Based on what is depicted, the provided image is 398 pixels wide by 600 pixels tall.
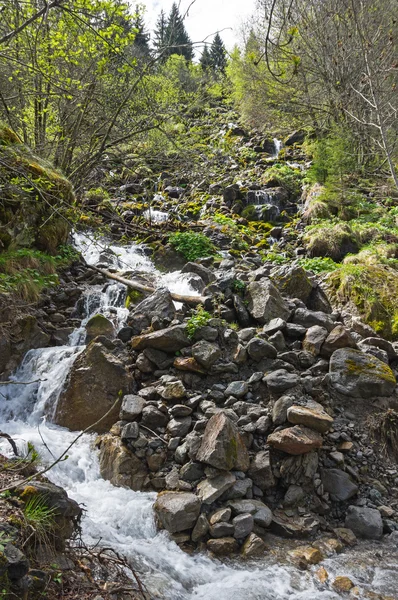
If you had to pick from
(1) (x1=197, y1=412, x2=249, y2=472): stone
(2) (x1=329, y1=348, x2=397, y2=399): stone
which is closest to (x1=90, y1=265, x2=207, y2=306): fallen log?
(2) (x1=329, y1=348, x2=397, y2=399): stone

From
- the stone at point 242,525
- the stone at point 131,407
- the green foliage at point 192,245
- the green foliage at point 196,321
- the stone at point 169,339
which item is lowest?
the stone at point 242,525

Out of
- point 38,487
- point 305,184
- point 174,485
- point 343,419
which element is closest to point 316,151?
point 305,184

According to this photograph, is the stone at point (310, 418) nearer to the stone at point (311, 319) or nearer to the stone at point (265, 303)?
the stone at point (311, 319)

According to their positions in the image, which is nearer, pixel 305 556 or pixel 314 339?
pixel 305 556

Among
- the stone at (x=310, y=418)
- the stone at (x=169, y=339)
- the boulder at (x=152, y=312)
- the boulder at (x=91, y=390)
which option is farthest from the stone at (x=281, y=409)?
the boulder at (x=152, y=312)

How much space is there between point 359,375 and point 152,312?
2.96 m

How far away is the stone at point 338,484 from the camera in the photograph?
13.3 ft

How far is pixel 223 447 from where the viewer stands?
3979mm

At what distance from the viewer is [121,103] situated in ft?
22.1

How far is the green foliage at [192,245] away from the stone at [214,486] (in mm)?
6560

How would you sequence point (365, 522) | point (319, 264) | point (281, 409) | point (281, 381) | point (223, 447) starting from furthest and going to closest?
point (319, 264)
point (281, 381)
point (281, 409)
point (223, 447)
point (365, 522)

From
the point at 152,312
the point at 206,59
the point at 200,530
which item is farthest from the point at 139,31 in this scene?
the point at 200,530

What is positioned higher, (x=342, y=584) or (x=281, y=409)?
(x=281, y=409)

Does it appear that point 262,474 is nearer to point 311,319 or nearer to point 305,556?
point 305,556
